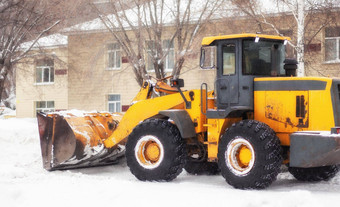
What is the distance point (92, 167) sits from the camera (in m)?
12.7

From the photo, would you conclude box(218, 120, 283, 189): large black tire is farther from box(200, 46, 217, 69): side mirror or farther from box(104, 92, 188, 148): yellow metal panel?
box(104, 92, 188, 148): yellow metal panel

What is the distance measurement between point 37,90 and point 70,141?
69.0 feet

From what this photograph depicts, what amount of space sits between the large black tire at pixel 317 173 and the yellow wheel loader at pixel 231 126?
2cm

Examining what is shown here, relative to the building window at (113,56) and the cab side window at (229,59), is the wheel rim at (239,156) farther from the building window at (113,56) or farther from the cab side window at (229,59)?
the building window at (113,56)

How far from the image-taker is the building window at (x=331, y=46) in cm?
2004

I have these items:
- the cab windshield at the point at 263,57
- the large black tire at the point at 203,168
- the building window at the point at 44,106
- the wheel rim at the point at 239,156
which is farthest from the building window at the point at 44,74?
the wheel rim at the point at 239,156

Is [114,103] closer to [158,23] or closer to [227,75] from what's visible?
[158,23]

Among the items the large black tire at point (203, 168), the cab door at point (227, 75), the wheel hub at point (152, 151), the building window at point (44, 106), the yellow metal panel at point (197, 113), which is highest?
the cab door at point (227, 75)

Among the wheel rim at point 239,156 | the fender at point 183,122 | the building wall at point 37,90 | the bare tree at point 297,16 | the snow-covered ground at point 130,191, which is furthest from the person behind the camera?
the building wall at point 37,90

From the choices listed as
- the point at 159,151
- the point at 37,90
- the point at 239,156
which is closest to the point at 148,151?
the point at 159,151

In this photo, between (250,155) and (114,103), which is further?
(114,103)

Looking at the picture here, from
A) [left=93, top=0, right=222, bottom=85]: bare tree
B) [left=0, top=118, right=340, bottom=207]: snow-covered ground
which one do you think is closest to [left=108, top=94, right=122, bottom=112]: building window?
[left=93, top=0, right=222, bottom=85]: bare tree

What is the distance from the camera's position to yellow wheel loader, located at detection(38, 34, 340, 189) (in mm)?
9102

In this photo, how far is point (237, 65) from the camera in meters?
9.93
